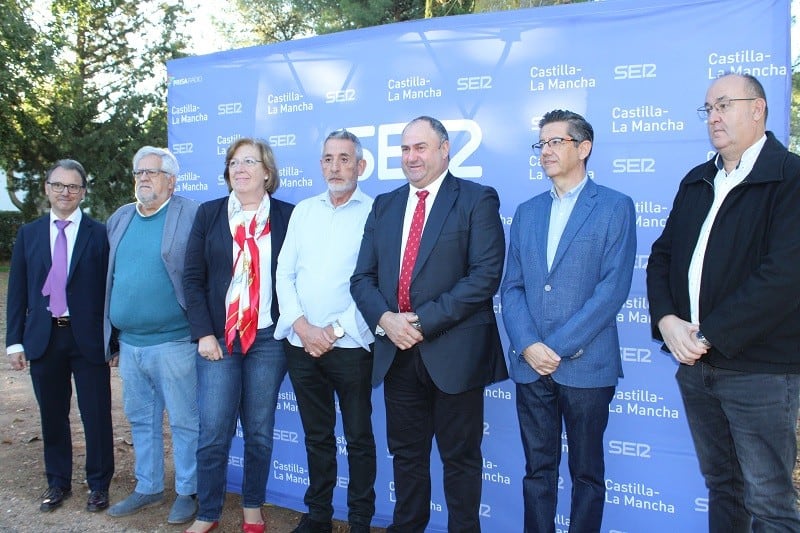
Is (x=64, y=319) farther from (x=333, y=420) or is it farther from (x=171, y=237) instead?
(x=333, y=420)

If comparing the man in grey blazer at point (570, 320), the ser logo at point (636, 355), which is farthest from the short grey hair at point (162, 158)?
the ser logo at point (636, 355)

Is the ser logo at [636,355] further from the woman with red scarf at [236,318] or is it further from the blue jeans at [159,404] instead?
the blue jeans at [159,404]

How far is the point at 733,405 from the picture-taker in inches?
87.0

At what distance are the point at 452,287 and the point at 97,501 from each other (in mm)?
2477

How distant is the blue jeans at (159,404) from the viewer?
133 inches

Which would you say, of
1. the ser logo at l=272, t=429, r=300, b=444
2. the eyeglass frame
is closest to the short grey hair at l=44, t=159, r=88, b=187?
the eyeglass frame

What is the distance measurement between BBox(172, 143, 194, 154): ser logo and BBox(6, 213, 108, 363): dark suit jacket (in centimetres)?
83

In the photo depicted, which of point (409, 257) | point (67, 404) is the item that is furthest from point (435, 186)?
point (67, 404)

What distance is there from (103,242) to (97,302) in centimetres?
35

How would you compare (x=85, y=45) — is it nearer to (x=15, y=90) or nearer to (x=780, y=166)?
(x=15, y=90)

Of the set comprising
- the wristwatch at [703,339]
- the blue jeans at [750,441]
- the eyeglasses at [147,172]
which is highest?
the eyeglasses at [147,172]

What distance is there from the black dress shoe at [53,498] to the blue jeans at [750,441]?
3.42 meters

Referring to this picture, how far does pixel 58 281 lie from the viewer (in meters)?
3.51

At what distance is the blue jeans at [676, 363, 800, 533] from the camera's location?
83.5 inches
